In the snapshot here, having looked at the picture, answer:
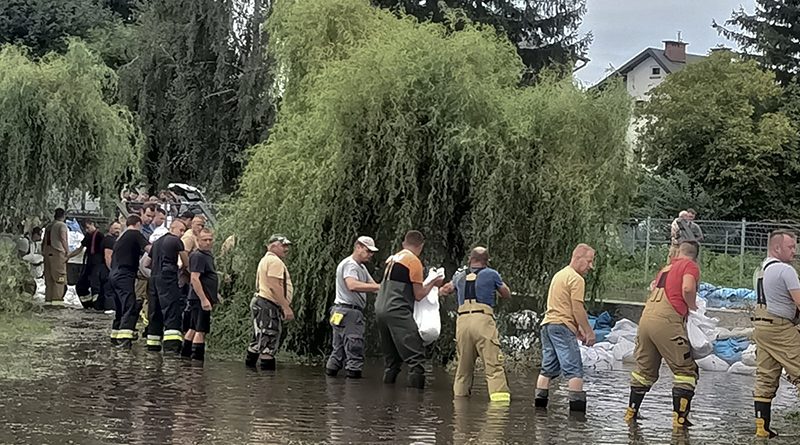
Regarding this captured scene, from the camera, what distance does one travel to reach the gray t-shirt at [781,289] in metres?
10.5

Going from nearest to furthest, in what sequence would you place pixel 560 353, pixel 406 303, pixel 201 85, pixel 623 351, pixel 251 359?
pixel 560 353 < pixel 406 303 < pixel 251 359 < pixel 623 351 < pixel 201 85

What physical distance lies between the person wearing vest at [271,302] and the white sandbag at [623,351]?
5.85 metres

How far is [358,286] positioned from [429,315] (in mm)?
951

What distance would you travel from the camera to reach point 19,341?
54.2ft

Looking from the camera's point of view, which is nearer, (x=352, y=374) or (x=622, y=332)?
(x=352, y=374)

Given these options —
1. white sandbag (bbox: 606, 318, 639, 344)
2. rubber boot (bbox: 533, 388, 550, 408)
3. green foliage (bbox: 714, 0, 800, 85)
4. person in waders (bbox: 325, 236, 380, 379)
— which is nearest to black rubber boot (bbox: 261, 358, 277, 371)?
person in waders (bbox: 325, 236, 380, 379)

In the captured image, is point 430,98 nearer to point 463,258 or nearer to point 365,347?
point 463,258

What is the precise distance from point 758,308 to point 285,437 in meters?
4.55

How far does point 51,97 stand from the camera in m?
21.0

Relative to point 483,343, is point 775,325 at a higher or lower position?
higher

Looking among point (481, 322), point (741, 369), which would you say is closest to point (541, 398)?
point (481, 322)

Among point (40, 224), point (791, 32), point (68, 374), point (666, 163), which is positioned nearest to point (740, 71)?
point (666, 163)

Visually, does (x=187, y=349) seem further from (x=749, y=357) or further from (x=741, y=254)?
(x=741, y=254)

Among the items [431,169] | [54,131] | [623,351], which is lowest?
[623,351]
